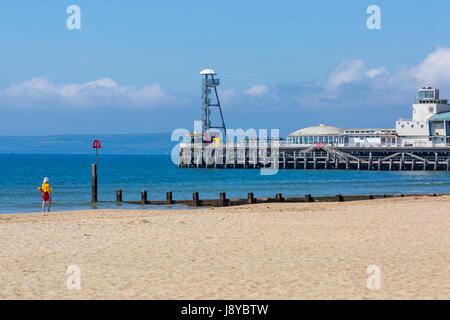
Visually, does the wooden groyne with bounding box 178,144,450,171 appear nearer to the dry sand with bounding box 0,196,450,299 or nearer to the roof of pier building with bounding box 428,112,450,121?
the roof of pier building with bounding box 428,112,450,121

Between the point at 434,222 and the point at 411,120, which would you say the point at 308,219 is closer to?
the point at 434,222

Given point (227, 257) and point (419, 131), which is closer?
point (227, 257)

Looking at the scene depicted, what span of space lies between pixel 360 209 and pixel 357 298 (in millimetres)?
16061

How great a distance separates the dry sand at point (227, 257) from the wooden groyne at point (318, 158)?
6542 cm

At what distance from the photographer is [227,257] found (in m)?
13.7

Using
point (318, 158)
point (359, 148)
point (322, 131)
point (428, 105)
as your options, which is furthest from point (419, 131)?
point (322, 131)

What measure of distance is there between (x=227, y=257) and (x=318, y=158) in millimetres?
79508

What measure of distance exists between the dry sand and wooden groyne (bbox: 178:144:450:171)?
6542 cm

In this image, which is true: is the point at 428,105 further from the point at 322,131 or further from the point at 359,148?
the point at 322,131

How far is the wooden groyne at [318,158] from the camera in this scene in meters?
84.6

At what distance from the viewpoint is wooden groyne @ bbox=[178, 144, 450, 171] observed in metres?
84.6

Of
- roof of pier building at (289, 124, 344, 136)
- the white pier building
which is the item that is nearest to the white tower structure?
the white pier building

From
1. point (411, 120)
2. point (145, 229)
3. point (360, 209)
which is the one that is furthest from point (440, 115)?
point (145, 229)
